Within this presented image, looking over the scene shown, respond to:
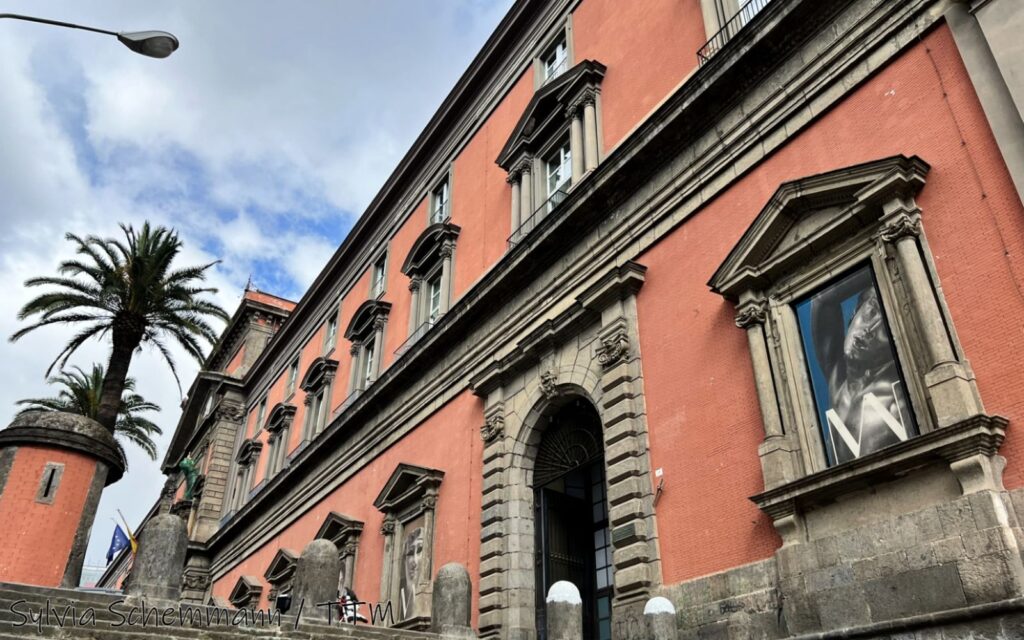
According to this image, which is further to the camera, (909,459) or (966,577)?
(909,459)

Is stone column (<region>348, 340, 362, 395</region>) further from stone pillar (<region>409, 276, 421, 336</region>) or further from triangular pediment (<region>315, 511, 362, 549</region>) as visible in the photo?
triangular pediment (<region>315, 511, 362, 549</region>)

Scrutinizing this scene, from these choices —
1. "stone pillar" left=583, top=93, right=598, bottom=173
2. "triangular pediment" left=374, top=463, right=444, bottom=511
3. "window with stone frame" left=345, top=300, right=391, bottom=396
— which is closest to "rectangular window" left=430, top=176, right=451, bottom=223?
"window with stone frame" left=345, top=300, right=391, bottom=396

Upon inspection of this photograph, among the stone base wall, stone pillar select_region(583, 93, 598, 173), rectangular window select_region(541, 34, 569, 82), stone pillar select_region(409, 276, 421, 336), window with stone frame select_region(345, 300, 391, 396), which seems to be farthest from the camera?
window with stone frame select_region(345, 300, 391, 396)

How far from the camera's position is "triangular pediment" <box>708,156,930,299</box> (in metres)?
7.92

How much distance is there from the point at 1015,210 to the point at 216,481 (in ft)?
105

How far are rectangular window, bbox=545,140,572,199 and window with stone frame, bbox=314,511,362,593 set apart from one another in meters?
9.12

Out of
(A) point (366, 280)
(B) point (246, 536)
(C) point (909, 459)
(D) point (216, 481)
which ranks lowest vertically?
(C) point (909, 459)

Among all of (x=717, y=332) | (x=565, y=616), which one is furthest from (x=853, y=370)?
(x=565, y=616)

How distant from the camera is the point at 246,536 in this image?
88.7 feet

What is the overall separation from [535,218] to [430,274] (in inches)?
196

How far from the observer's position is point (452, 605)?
9547 mm

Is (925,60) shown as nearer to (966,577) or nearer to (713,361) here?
(713,361)

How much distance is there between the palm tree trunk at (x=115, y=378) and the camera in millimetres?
17828

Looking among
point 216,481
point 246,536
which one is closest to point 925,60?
point 246,536
